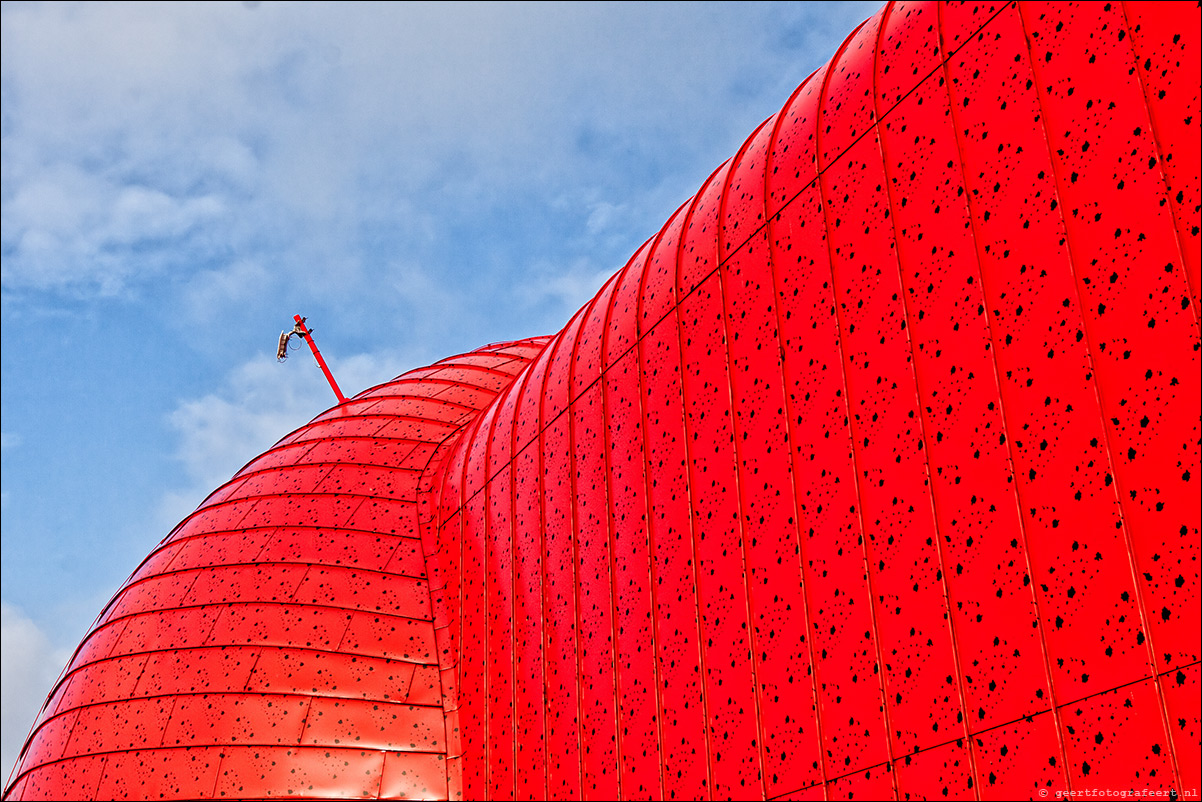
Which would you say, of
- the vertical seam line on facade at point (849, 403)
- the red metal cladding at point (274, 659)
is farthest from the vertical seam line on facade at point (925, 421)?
the red metal cladding at point (274, 659)

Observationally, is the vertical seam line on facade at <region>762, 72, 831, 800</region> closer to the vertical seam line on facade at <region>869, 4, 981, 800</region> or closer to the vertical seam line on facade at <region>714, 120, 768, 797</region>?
the vertical seam line on facade at <region>714, 120, 768, 797</region>

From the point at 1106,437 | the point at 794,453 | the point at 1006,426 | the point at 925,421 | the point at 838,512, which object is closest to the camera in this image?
A: the point at 1106,437

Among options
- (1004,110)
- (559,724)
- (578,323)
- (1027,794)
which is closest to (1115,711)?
(1027,794)

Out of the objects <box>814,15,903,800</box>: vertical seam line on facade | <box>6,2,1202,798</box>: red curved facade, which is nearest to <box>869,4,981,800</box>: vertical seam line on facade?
<box>6,2,1202,798</box>: red curved facade

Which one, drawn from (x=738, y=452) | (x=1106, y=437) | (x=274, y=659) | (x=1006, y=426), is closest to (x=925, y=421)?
(x=1006, y=426)

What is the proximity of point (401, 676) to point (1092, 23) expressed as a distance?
657 cm

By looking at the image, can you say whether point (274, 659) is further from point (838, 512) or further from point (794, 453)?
point (838, 512)

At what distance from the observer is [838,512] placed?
456cm

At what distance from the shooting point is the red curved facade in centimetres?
338

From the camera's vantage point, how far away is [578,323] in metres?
7.82

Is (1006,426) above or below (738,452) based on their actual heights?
below

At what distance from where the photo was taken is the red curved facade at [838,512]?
3.38 m

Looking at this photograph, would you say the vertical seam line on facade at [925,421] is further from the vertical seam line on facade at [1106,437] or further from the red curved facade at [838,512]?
the vertical seam line on facade at [1106,437]

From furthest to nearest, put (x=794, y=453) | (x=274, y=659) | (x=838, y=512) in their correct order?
(x=274, y=659)
(x=794, y=453)
(x=838, y=512)
